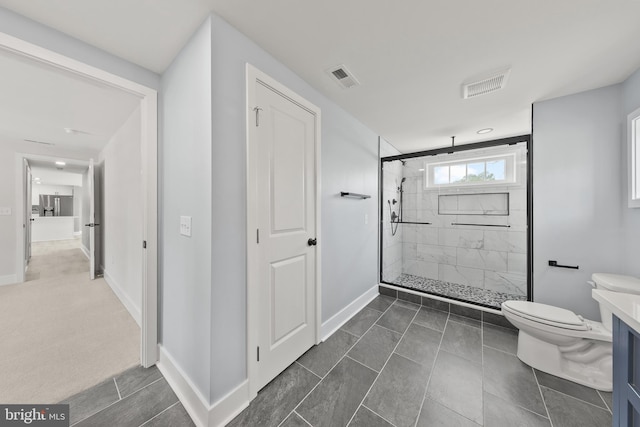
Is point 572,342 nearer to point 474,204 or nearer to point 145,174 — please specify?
point 474,204

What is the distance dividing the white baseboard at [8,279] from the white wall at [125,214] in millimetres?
1335

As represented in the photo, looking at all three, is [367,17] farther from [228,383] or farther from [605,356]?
[605,356]

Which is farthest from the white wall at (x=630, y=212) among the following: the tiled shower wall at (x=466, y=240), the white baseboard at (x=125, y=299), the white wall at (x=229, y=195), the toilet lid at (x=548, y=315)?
the white baseboard at (x=125, y=299)

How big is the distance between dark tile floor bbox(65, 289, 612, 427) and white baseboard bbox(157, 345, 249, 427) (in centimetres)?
4

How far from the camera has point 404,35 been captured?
1363 millimetres

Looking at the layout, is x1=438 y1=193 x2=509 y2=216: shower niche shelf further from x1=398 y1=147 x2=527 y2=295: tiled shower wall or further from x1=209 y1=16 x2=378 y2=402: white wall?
x1=209 y1=16 x2=378 y2=402: white wall

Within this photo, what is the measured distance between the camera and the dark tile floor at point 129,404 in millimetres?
1242

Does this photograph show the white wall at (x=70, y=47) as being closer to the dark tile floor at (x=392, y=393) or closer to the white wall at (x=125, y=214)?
the white wall at (x=125, y=214)

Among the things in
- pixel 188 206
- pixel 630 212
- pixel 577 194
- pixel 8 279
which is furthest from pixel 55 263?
pixel 630 212

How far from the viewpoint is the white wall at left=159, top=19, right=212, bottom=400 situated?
1.24 m

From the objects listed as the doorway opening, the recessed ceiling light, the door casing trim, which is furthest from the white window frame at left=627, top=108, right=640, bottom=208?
the recessed ceiling light

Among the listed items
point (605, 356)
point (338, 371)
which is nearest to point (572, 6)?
point (605, 356)

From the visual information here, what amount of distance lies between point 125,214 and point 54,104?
4.15 feet

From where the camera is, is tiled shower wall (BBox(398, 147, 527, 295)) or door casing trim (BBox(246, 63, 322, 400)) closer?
door casing trim (BBox(246, 63, 322, 400))
